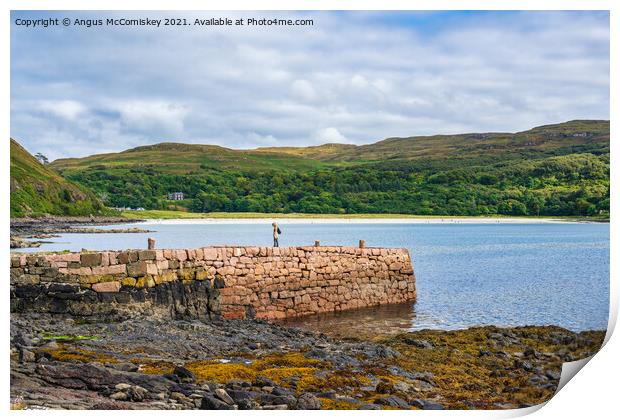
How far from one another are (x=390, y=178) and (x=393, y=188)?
69cm

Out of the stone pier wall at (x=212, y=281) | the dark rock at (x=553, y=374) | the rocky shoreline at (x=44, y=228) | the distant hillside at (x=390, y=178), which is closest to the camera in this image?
the dark rock at (x=553, y=374)

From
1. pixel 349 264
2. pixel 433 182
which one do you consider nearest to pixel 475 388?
pixel 349 264

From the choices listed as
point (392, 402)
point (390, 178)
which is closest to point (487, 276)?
point (390, 178)

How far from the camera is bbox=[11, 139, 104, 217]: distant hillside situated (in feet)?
76.0

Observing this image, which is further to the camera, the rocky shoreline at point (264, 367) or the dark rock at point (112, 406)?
the rocky shoreline at point (264, 367)

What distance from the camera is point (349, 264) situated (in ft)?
57.4

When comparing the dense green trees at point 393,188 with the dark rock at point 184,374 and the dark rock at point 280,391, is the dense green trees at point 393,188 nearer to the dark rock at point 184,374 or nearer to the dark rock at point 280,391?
the dark rock at point 280,391

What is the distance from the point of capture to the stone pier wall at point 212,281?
12250 millimetres

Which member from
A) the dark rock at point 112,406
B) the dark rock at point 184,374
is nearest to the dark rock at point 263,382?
the dark rock at point 184,374

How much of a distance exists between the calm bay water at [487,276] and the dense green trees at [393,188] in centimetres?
236

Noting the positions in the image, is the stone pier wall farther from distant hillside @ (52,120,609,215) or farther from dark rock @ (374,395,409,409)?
distant hillside @ (52,120,609,215)

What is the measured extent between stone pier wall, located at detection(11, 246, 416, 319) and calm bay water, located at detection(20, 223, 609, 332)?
2.07ft

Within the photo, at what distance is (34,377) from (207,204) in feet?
78.1

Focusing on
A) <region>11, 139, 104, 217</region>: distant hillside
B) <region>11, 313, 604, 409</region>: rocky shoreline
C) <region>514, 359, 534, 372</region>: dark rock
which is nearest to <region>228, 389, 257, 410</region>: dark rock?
<region>11, 313, 604, 409</region>: rocky shoreline
